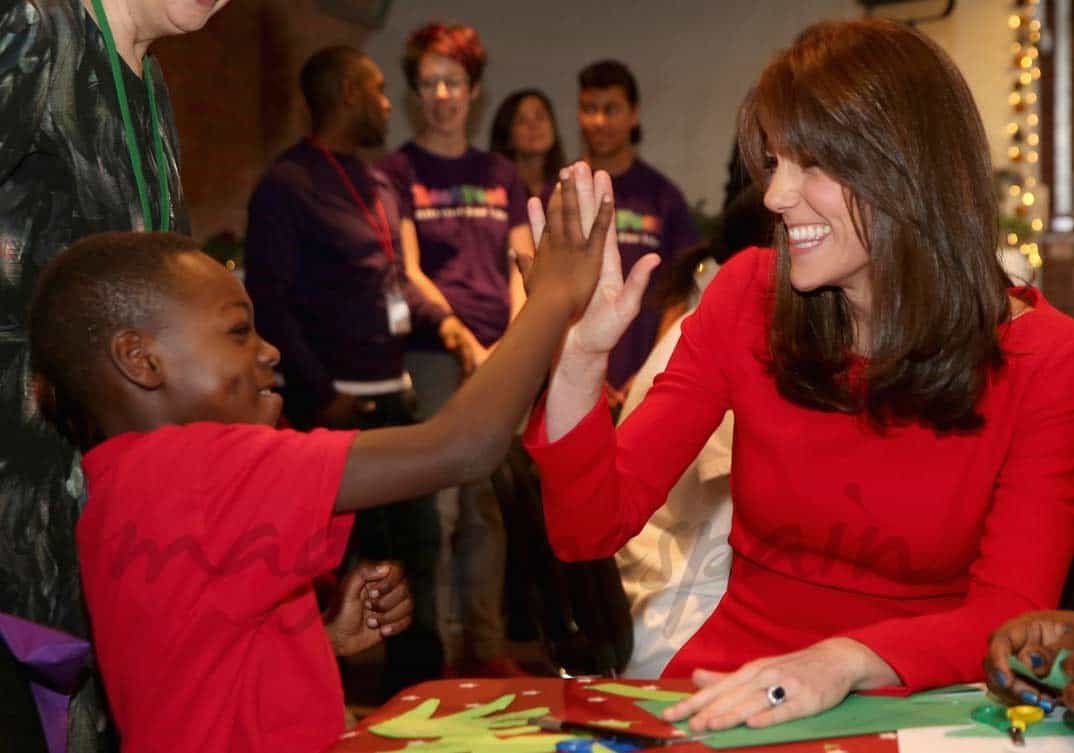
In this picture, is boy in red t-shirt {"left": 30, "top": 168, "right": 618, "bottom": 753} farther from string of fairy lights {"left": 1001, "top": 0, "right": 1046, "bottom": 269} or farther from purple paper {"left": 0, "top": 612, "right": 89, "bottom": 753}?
string of fairy lights {"left": 1001, "top": 0, "right": 1046, "bottom": 269}

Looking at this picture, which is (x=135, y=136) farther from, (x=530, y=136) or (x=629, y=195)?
(x=530, y=136)

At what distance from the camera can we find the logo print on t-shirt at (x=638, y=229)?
470 centimetres

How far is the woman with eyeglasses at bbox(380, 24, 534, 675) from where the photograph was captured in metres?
4.55

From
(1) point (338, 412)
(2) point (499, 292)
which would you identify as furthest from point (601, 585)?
(2) point (499, 292)

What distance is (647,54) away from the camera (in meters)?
7.97

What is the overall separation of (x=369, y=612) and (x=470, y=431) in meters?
0.52

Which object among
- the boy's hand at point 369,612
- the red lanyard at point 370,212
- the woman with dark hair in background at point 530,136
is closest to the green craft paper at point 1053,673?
the boy's hand at point 369,612

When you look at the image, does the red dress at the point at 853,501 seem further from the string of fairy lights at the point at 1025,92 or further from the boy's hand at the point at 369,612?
the string of fairy lights at the point at 1025,92

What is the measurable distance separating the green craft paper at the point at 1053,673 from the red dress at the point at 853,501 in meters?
0.29

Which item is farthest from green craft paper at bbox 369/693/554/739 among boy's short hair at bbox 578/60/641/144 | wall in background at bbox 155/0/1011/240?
wall in background at bbox 155/0/1011/240

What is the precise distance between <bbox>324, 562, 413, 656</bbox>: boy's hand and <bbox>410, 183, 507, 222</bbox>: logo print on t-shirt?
2.83 m

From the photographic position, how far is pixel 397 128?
7875 millimetres

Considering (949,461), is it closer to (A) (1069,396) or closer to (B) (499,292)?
(A) (1069,396)

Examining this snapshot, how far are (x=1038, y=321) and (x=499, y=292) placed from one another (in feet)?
9.49
